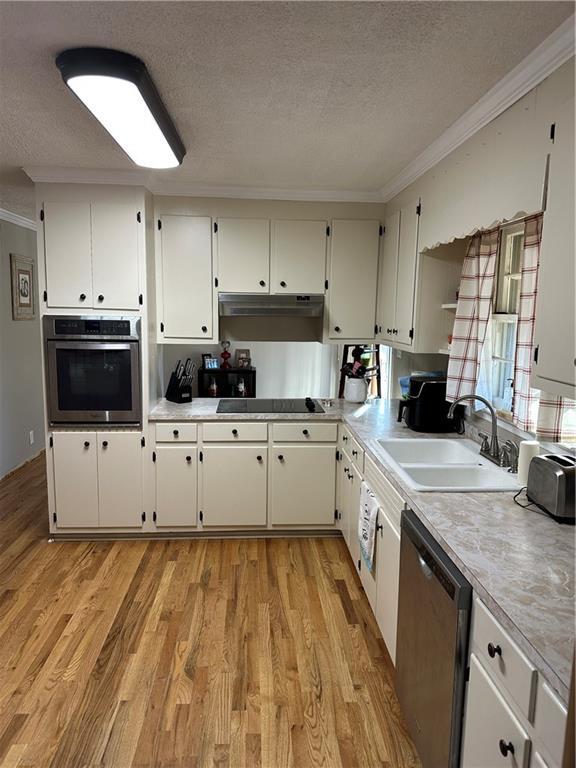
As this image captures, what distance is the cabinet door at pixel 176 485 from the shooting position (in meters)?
3.50

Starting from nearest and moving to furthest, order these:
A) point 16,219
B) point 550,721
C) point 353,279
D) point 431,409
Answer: point 550,721 → point 431,409 → point 353,279 → point 16,219

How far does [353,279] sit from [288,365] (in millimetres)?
894

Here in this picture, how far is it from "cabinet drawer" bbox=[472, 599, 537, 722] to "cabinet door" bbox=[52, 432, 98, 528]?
9.09 feet

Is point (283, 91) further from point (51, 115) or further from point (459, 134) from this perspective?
point (51, 115)

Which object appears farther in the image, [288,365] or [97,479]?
[288,365]

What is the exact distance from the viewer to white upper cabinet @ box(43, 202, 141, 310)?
10.8 ft

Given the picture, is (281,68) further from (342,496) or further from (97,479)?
(97,479)

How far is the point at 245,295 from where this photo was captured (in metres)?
3.61

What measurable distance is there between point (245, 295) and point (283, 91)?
68.9 inches

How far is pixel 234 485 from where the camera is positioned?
356 cm

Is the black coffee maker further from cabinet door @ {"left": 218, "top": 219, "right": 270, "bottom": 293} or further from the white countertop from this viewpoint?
cabinet door @ {"left": 218, "top": 219, "right": 270, "bottom": 293}

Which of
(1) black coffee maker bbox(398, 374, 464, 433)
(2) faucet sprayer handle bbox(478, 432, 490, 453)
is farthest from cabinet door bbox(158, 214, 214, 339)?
(2) faucet sprayer handle bbox(478, 432, 490, 453)

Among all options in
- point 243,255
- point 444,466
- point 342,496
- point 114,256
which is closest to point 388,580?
point 444,466

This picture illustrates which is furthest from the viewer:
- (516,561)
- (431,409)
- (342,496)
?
(342,496)
